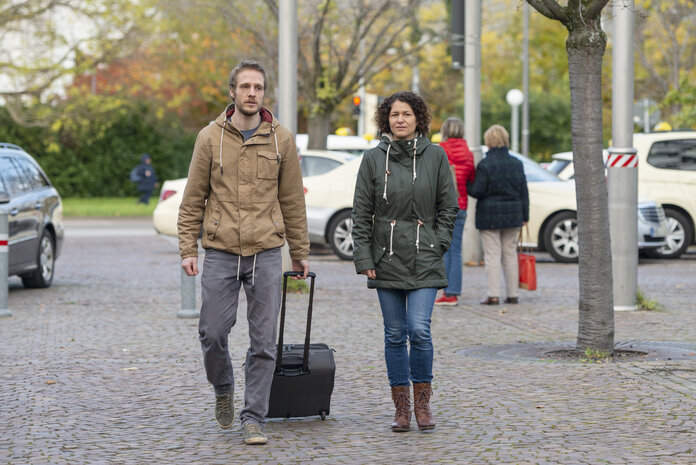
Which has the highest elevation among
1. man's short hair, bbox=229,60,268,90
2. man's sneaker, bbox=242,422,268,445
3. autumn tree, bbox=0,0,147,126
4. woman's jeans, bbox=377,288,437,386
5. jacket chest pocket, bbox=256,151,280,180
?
autumn tree, bbox=0,0,147,126

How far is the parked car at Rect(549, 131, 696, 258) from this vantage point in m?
18.0

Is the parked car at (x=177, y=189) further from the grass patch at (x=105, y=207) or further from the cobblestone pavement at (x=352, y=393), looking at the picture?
the grass patch at (x=105, y=207)

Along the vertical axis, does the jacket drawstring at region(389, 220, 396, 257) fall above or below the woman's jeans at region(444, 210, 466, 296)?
above

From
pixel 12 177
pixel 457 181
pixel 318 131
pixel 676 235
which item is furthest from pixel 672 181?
pixel 318 131

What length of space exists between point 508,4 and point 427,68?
577 inches

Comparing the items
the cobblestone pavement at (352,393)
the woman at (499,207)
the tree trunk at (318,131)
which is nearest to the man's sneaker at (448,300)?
the cobblestone pavement at (352,393)

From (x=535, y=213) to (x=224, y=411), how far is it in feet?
38.0

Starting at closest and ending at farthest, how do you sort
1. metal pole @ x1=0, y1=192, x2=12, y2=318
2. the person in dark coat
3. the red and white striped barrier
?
the red and white striped barrier, metal pole @ x1=0, y1=192, x2=12, y2=318, the person in dark coat

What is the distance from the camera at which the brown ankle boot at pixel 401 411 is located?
6246mm

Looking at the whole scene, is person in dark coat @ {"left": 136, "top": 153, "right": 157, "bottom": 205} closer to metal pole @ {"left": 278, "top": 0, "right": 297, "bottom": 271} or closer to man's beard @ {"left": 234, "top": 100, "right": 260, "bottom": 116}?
metal pole @ {"left": 278, "top": 0, "right": 297, "bottom": 271}

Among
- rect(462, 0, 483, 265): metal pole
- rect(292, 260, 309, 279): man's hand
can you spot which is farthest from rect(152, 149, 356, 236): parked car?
rect(292, 260, 309, 279): man's hand

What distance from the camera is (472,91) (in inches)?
660

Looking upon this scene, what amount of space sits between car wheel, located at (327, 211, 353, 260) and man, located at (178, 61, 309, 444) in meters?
11.6

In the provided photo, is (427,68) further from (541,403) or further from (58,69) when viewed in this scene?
(541,403)
